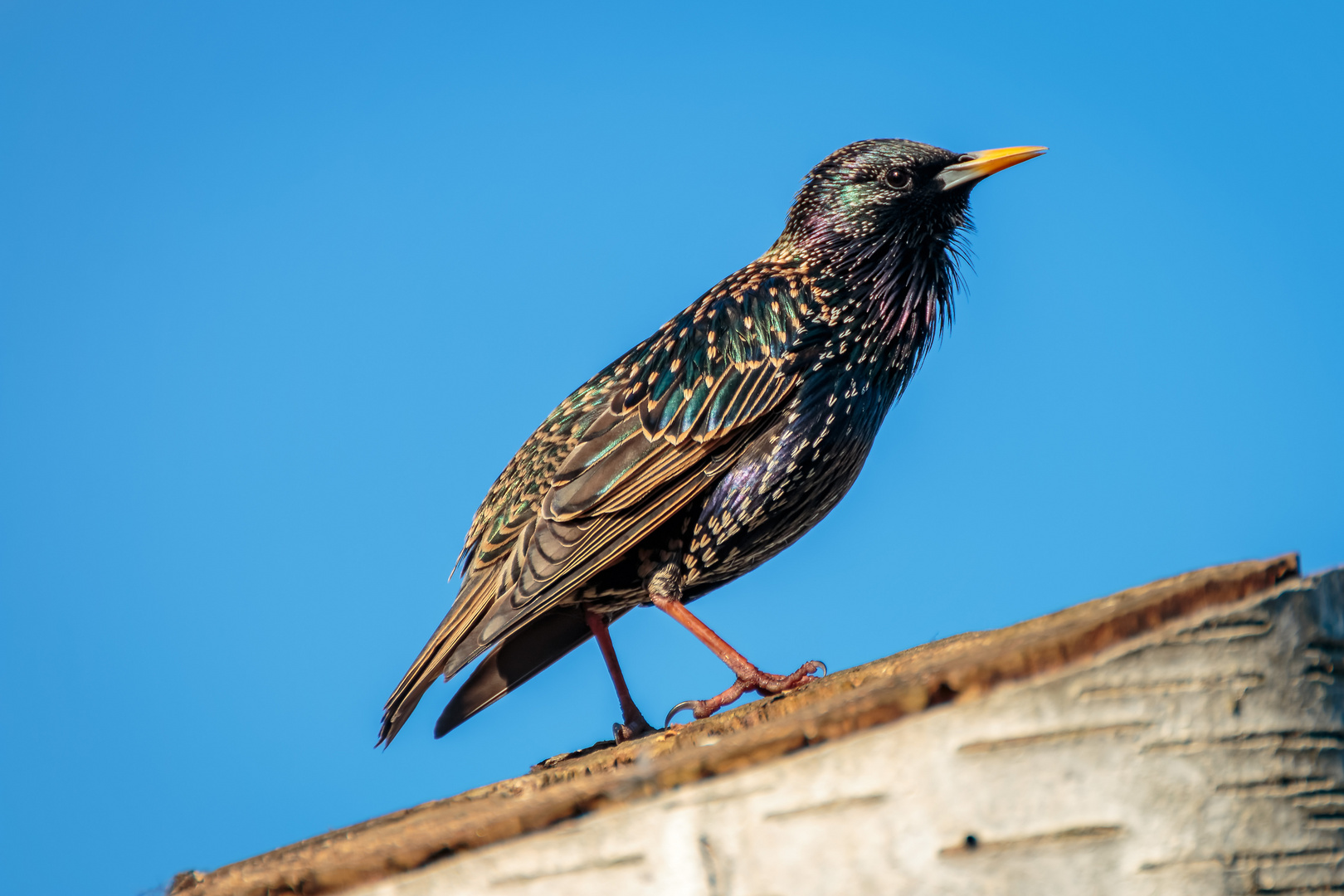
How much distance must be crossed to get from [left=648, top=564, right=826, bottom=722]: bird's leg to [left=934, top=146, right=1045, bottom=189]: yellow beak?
2226 millimetres

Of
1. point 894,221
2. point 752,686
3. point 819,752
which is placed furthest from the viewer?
point 894,221

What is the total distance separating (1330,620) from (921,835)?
902 mm

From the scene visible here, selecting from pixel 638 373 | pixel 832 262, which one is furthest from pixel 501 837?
pixel 832 262

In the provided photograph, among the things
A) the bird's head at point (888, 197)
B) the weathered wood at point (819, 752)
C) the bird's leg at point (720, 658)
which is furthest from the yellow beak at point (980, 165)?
the weathered wood at point (819, 752)

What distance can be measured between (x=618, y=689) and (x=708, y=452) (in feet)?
3.67

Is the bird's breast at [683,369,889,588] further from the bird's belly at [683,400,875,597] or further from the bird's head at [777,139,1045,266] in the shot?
the bird's head at [777,139,1045,266]

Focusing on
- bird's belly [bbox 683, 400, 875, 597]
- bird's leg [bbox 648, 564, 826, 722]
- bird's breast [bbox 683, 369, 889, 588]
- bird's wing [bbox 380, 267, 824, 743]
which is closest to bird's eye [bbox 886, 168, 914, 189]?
bird's wing [bbox 380, 267, 824, 743]

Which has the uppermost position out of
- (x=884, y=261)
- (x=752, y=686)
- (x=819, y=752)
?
(x=884, y=261)

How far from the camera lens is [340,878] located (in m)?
2.62

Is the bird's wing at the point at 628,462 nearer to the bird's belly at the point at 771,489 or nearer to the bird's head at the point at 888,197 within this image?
the bird's belly at the point at 771,489

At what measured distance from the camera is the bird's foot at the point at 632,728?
5.02 m

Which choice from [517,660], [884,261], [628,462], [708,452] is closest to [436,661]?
[517,660]

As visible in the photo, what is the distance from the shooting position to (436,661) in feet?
16.2

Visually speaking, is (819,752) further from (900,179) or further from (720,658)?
(900,179)
